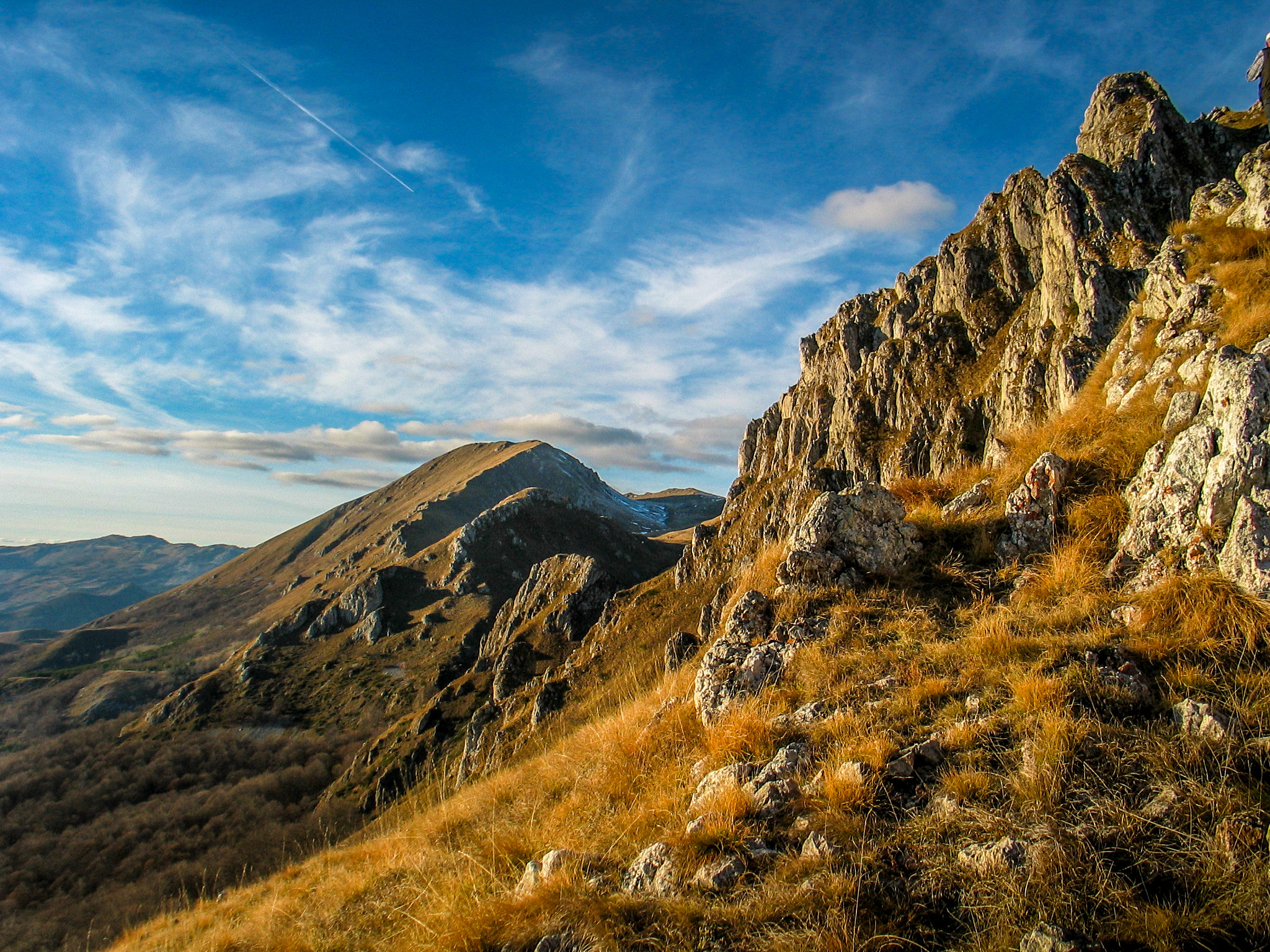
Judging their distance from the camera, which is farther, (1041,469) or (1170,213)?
(1170,213)

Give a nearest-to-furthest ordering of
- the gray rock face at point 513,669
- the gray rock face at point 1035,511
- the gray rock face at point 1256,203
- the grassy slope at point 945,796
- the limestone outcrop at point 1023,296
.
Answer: the grassy slope at point 945,796
the gray rock face at point 1035,511
the gray rock face at point 1256,203
the limestone outcrop at point 1023,296
the gray rock face at point 513,669

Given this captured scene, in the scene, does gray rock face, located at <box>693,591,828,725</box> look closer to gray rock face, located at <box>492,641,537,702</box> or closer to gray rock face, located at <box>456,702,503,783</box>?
gray rock face, located at <box>456,702,503,783</box>

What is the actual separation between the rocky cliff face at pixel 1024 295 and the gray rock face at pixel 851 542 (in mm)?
76049

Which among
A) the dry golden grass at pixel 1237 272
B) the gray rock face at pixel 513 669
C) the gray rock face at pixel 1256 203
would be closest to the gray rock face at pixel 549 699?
the gray rock face at pixel 513 669

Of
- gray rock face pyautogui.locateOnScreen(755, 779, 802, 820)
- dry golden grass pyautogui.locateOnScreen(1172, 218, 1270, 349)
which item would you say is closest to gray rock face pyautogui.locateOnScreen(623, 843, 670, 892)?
gray rock face pyautogui.locateOnScreen(755, 779, 802, 820)

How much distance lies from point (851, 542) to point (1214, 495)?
4168mm

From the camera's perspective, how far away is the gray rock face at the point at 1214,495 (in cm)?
592

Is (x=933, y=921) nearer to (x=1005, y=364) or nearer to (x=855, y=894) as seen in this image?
(x=855, y=894)

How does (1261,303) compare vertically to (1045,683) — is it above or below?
above

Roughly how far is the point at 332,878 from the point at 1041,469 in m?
11.8

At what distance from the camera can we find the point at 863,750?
17.0 feet

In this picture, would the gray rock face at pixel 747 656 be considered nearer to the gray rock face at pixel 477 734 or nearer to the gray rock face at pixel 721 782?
the gray rock face at pixel 721 782

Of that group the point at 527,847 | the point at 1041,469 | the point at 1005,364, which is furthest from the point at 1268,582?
the point at 1005,364

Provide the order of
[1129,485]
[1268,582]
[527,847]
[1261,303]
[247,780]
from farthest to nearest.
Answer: [247,780] → [1261,303] → [1129,485] → [527,847] → [1268,582]
